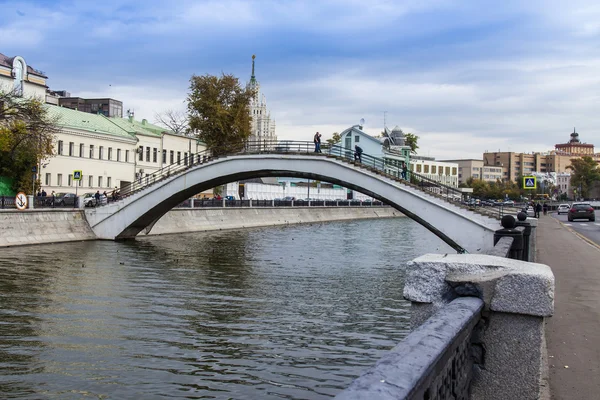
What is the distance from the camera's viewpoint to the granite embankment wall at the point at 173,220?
103ft

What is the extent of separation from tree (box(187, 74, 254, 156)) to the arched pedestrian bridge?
17464 millimetres

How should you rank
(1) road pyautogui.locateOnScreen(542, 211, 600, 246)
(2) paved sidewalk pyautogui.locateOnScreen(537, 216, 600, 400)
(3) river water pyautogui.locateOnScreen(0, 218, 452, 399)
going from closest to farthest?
(2) paved sidewalk pyautogui.locateOnScreen(537, 216, 600, 400)
(3) river water pyautogui.locateOnScreen(0, 218, 452, 399)
(1) road pyautogui.locateOnScreen(542, 211, 600, 246)

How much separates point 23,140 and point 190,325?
34.8m

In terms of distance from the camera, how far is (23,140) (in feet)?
143

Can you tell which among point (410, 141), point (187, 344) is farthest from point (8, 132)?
point (410, 141)

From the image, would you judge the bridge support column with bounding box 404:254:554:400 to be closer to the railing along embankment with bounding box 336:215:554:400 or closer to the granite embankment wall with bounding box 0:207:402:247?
the railing along embankment with bounding box 336:215:554:400

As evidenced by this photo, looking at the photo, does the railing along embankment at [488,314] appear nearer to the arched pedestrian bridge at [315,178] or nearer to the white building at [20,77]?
the arched pedestrian bridge at [315,178]

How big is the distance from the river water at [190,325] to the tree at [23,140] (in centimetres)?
1636

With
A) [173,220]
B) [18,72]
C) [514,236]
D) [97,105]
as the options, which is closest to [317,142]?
[173,220]

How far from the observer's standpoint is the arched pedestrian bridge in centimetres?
2664

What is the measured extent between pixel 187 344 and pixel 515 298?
→ 8.66 m

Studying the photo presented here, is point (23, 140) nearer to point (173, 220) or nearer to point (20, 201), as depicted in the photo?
point (173, 220)

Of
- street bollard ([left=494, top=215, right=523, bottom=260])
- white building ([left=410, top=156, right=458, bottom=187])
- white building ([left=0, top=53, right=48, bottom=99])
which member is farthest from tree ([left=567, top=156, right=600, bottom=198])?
street bollard ([left=494, top=215, right=523, bottom=260])

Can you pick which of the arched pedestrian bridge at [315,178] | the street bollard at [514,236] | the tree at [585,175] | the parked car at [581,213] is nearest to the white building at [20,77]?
the arched pedestrian bridge at [315,178]
